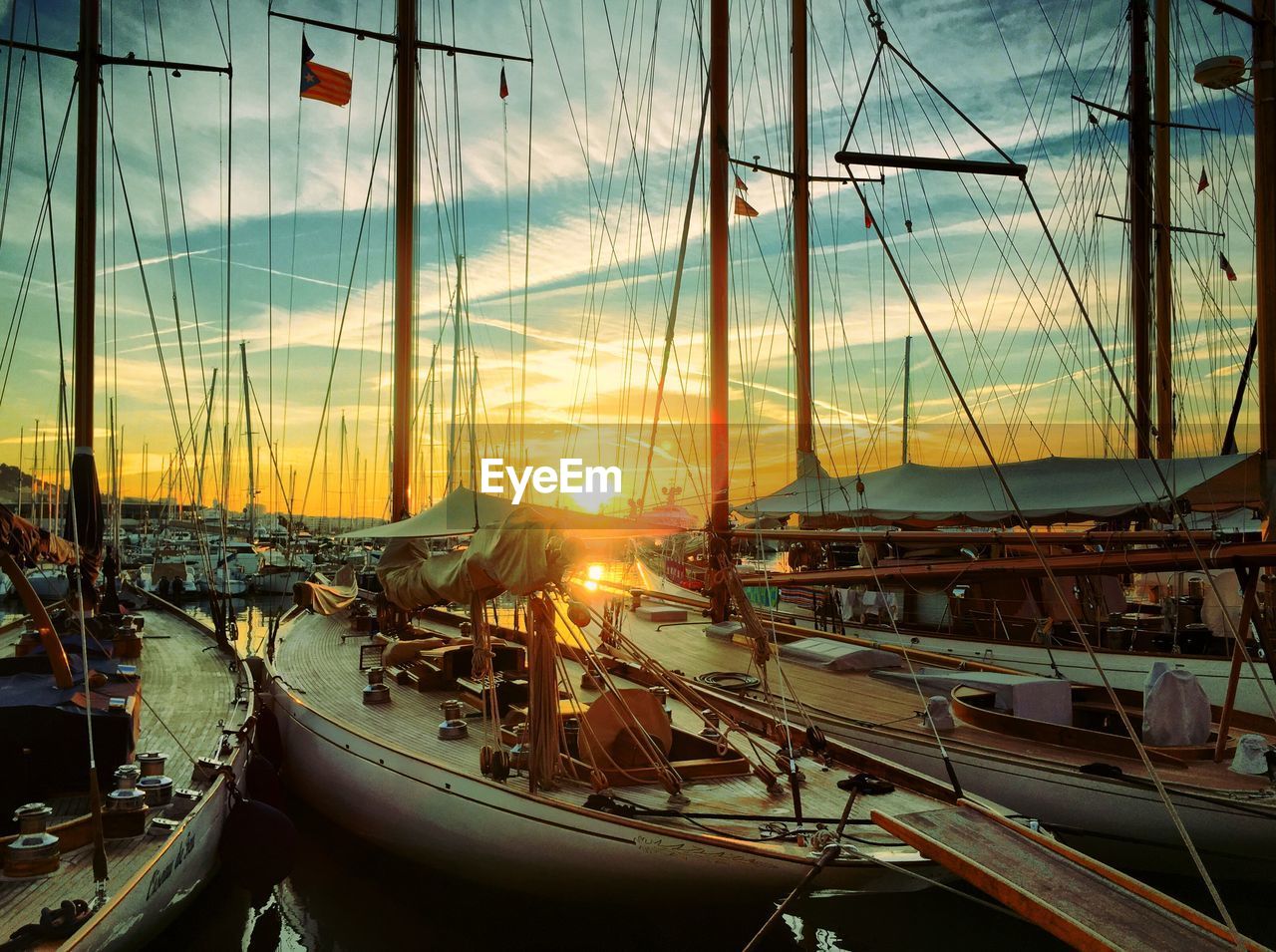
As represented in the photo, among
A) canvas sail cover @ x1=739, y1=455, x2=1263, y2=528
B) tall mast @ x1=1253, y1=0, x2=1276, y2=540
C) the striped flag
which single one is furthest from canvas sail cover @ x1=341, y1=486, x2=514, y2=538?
the striped flag

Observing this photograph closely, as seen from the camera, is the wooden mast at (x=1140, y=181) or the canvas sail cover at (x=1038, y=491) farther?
the wooden mast at (x=1140, y=181)

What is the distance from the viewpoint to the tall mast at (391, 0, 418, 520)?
19.3 m

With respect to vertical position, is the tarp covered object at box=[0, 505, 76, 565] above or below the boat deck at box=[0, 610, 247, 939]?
above

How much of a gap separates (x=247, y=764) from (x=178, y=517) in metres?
50.7

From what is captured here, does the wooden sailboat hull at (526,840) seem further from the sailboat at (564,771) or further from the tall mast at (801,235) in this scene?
the tall mast at (801,235)

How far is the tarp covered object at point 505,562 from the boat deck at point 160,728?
3034mm

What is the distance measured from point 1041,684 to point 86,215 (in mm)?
16555

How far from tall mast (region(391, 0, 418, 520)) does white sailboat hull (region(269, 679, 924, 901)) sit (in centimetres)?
869

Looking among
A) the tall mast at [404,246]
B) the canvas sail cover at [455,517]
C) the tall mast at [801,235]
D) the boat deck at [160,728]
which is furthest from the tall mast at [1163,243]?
the boat deck at [160,728]

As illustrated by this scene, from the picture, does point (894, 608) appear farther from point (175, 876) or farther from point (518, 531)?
point (175, 876)

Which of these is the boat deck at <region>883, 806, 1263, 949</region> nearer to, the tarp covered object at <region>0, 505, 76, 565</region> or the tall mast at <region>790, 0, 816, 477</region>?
the tarp covered object at <region>0, 505, 76, 565</region>

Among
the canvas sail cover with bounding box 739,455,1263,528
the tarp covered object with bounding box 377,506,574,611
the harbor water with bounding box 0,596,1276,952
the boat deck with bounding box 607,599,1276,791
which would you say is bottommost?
the harbor water with bounding box 0,596,1276,952

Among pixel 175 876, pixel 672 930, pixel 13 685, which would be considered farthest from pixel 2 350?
pixel 672 930

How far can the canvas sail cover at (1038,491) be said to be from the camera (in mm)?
12617
